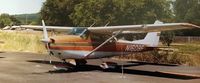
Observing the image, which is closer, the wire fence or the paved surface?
the paved surface

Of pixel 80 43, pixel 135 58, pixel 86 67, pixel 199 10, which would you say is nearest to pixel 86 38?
pixel 80 43

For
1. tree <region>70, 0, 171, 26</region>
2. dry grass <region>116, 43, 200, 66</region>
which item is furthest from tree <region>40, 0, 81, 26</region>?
dry grass <region>116, 43, 200, 66</region>

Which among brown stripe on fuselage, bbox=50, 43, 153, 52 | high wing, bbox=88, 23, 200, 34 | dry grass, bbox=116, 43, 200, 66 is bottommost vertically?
dry grass, bbox=116, 43, 200, 66

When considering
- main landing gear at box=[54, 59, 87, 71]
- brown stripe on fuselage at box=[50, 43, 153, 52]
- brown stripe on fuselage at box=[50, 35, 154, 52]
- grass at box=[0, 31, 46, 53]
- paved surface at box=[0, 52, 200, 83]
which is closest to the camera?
paved surface at box=[0, 52, 200, 83]

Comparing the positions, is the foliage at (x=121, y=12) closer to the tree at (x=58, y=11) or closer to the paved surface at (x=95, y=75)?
the tree at (x=58, y=11)

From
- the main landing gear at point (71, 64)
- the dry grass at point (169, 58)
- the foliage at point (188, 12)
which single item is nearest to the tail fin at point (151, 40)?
the dry grass at point (169, 58)

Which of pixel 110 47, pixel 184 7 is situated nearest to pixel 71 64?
pixel 110 47

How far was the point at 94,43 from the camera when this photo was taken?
65.6 ft

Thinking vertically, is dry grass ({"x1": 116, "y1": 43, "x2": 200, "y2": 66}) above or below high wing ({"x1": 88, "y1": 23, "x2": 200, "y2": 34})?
below

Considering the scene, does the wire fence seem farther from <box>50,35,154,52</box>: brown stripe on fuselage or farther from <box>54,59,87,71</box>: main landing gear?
<box>54,59,87,71</box>: main landing gear

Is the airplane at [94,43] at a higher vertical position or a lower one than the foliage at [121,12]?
higher

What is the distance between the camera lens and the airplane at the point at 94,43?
18.7 metres

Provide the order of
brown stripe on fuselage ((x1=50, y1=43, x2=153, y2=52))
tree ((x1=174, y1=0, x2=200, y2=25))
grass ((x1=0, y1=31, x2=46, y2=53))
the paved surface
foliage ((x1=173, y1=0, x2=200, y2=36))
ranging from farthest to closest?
tree ((x1=174, y1=0, x2=200, y2=25)) → foliage ((x1=173, y1=0, x2=200, y2=36)) → grass ((x1=0, y1=31, x2=46, y2=53)) → brown stripe on fuselage ((x1=50, y1=43, x2=153, y2=52)) → the paved surface

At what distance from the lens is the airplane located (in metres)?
18.7
